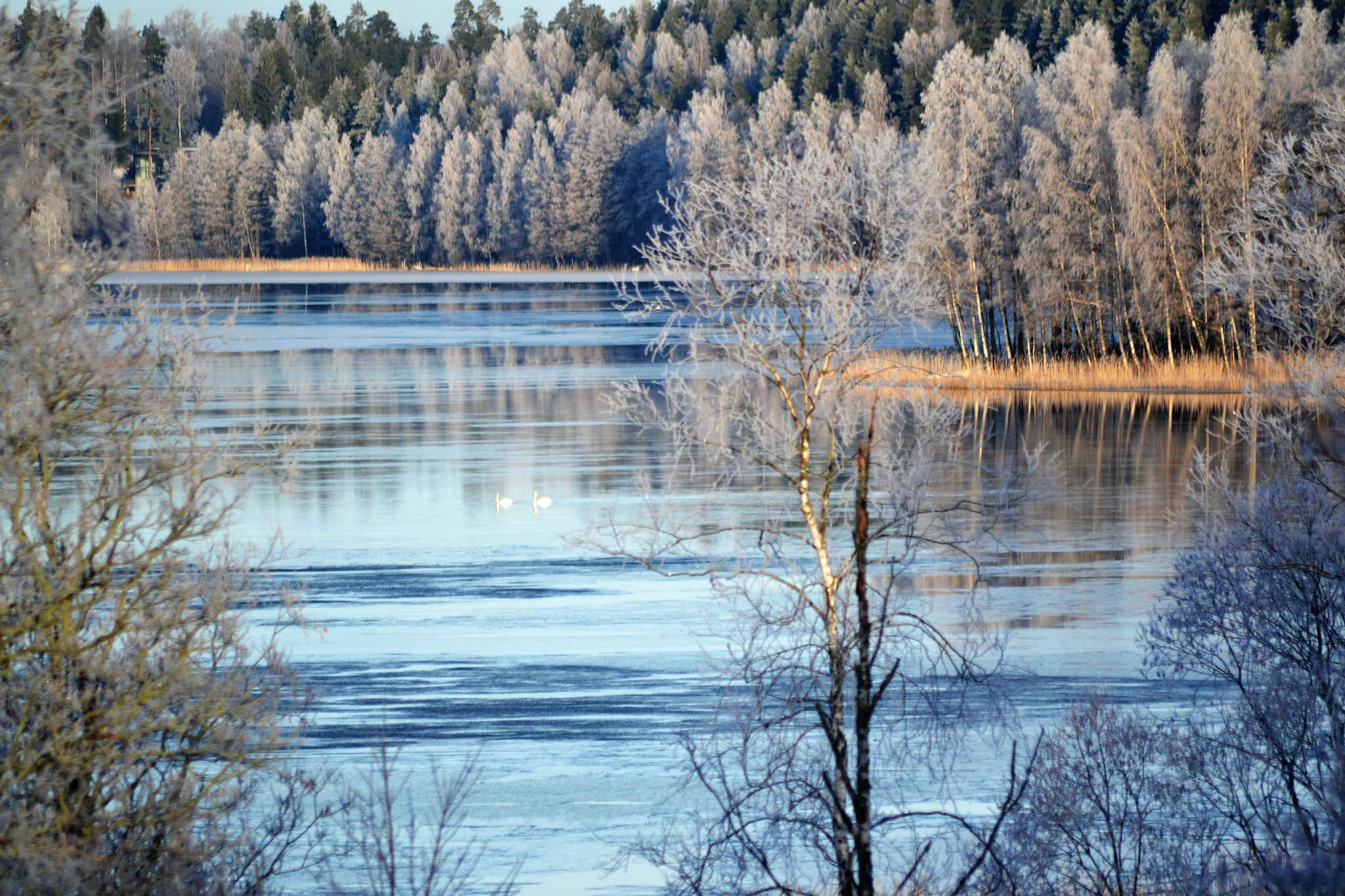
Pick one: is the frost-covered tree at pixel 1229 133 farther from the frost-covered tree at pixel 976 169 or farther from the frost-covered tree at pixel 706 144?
the frost-covered tree at pixel 706 144

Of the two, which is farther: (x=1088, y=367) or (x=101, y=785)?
(x=1088, y=367)

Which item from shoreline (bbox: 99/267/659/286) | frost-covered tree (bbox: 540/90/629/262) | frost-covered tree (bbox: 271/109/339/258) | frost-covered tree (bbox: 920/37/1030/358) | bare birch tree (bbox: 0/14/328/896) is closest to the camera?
bare birch tree (bbox: 0/14/328/896)

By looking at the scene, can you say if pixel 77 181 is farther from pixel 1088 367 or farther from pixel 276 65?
pixel 276 65

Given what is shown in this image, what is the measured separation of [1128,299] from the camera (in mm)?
46250

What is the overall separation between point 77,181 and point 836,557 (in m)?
11.2

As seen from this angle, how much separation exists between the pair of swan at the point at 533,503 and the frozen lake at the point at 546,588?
176 mm

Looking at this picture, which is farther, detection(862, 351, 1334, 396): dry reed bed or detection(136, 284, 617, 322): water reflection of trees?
detection(136, 284, 617, 322): water reflection of trees

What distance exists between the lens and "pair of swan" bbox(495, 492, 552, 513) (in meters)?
24.4

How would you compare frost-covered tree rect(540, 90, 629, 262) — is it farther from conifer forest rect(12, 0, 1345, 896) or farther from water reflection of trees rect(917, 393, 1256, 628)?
conifer forest rect(12, 0, 1345, 896)

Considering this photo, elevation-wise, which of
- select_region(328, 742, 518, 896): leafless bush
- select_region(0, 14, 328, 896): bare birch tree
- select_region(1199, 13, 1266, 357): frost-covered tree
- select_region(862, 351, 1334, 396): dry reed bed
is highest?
select_region(1199, 13, 1266, 357): frost-covered tree

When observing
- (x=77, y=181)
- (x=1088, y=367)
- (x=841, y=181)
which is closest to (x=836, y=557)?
(x=841, y=181)

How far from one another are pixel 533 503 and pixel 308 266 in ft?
375

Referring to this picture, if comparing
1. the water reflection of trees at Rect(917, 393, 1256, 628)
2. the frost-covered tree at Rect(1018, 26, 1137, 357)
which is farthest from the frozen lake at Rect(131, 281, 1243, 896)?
the frost-covered tree at Rect(1018, 26, 1137, 357)

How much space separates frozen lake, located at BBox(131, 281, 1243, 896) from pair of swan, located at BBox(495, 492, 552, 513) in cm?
18
